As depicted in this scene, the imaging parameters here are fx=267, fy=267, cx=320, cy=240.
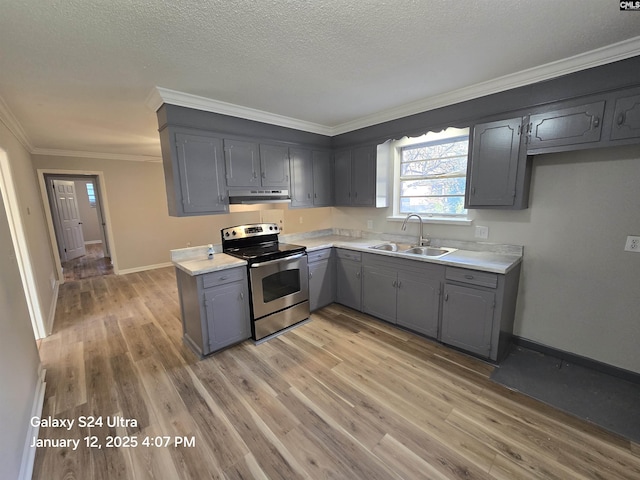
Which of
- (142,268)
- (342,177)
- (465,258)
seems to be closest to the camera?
(465,258)

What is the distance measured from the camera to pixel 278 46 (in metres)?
Answer: 1.76

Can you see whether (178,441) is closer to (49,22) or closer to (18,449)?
(18,449)

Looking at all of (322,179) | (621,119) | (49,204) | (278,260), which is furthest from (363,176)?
(49,204)

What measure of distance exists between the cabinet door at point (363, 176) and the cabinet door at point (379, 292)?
3.09 feet

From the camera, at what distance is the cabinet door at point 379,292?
3080mm

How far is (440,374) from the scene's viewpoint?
234 cm

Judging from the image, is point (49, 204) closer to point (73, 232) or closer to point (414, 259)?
point (73, 232)

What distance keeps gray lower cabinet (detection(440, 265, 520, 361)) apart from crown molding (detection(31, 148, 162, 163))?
624cm

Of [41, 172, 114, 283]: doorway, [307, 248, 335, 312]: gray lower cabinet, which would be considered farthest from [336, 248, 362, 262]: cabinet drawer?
[41, 172, 114, 283]: doorway

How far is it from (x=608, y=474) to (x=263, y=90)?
3.58 m

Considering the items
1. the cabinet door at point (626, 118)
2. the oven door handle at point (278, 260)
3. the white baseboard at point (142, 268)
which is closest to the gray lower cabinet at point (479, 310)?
the cabinet door at point (626, 118)

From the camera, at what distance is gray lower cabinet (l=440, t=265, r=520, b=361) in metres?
2.35

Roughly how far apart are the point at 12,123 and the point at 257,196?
2923 millimetres

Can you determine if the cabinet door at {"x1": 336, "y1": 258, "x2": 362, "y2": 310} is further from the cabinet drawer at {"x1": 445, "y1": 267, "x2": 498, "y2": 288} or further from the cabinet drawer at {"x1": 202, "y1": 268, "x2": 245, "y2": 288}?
the cabinet drawer at {"x1": 202, "y1": 268, "x2": 245, "y2": 288}
